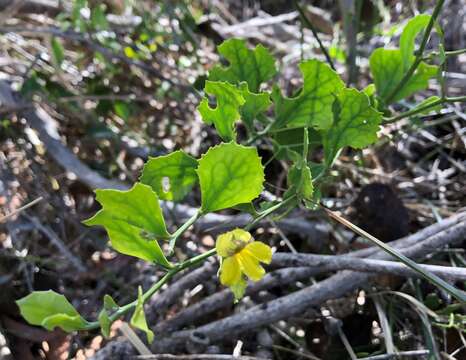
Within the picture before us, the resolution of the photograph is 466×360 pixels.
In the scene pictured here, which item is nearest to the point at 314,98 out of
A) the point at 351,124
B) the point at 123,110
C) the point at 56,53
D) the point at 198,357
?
the point at 351,124

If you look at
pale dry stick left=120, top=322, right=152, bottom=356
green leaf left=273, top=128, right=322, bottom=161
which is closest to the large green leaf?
green leaf left=273, top=128, right=322, bottom=161

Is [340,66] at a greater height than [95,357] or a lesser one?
greater

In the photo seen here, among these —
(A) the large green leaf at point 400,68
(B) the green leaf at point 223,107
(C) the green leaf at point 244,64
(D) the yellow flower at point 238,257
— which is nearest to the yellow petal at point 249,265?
(D) the yellow flower at point 238,257

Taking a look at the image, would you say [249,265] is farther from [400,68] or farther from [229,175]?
[400,68]

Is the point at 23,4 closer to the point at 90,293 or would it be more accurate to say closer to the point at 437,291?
the point at 90,293

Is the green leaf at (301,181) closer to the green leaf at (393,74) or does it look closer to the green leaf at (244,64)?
the green leaf at (244,64)

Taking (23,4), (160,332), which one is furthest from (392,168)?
(23,4)
